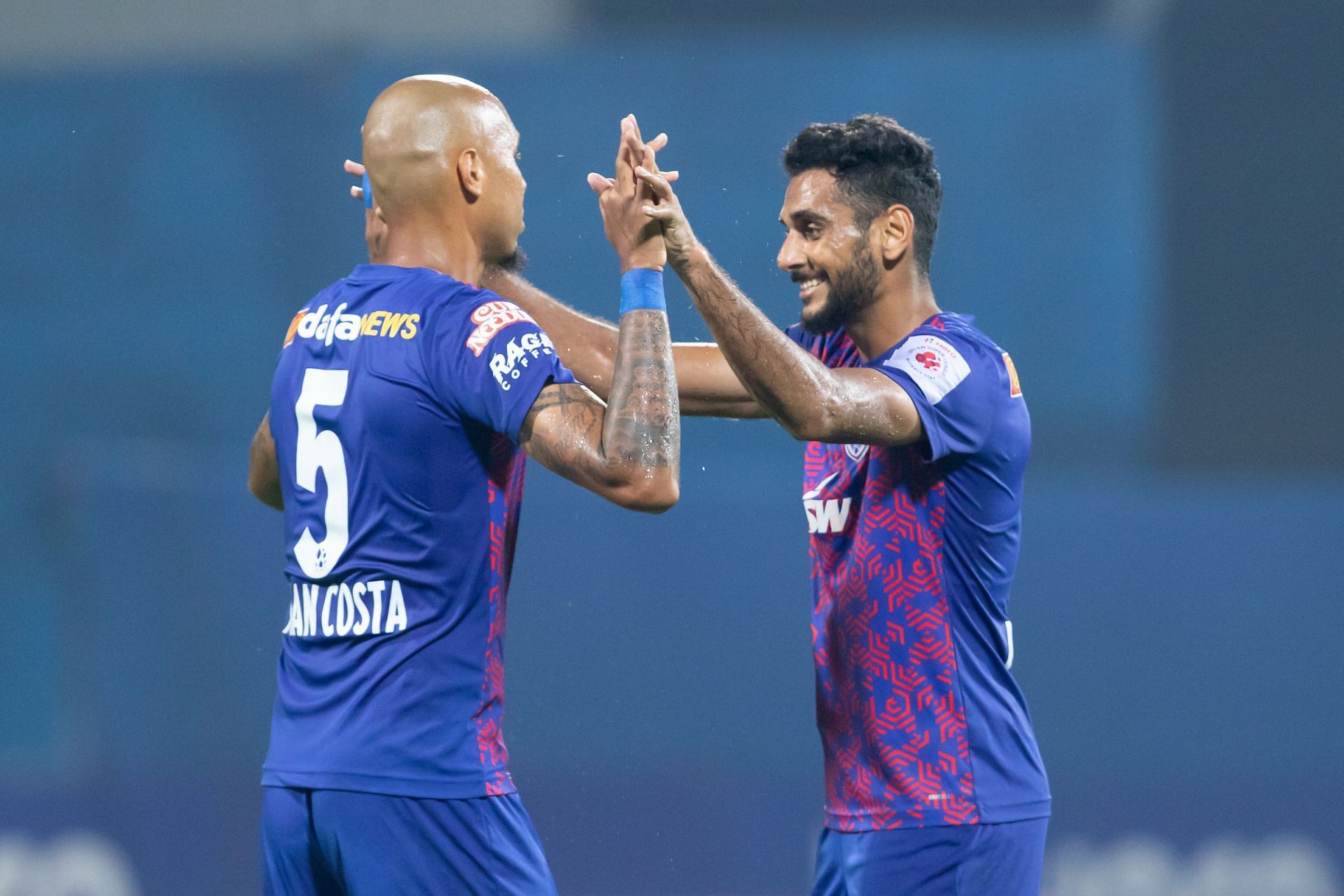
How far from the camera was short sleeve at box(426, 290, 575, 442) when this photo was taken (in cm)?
209

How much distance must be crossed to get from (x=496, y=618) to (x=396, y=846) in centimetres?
37

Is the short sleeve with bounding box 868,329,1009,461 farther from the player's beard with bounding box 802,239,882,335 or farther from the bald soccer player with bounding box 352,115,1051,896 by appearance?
the player's beard with bounding box 802,239,882,335

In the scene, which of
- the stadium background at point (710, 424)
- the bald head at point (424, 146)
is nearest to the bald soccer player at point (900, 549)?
the bald head at point (424, 146)

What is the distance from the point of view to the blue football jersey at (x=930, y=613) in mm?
2492

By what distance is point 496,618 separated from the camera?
221 cm

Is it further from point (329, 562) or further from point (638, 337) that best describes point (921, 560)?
point (329, 562)

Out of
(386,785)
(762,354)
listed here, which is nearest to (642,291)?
(762,354)

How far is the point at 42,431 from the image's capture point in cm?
561

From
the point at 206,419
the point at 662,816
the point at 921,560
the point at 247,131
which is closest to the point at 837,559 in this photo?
the point at 921,560

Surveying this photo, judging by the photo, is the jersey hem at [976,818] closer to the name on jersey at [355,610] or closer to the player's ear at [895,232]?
the name on jersey at [355,610]

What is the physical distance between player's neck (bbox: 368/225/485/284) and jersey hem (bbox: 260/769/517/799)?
0.83 meters

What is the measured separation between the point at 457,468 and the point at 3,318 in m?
4.32

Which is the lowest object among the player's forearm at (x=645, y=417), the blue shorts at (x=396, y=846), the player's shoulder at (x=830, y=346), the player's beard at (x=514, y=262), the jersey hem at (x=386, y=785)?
the blue shorts at (x=396, y=846)

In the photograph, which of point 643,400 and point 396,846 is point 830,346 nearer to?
point 643,400
